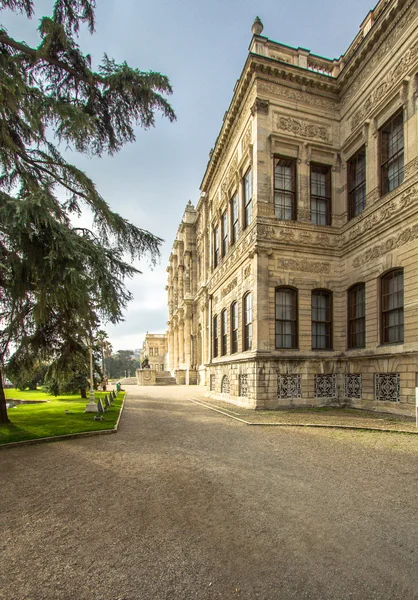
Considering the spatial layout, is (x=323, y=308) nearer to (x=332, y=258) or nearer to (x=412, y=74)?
(x=332, y=258)

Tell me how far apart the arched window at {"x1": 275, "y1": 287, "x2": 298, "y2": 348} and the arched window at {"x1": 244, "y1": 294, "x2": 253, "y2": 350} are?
1198 millimetres

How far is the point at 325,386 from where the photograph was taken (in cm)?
1498

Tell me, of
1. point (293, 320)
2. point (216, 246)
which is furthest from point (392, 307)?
point (216, 246)

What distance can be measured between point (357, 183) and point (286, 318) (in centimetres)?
713

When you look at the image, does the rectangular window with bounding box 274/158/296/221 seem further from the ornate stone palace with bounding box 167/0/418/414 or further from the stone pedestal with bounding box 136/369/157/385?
the stone pedestal with bounding box 136/369/157/385

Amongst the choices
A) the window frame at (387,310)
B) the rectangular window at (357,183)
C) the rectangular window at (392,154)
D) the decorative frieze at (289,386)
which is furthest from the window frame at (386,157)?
the decorative frieze at (289,386)

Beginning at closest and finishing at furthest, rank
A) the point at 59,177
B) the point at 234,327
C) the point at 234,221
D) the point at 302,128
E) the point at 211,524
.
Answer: the point at 211,524
the point at 59,177
the point at 302,128
the point at 234,327
the point at 234,221

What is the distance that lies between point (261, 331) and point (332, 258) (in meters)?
5.09

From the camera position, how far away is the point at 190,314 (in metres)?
41.6

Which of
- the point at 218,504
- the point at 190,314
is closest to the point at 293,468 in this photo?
the point at 218,504

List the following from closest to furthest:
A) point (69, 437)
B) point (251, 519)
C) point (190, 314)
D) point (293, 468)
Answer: point (251, 519) → point (293, 468) → point (69, 437) → point (190, 314)

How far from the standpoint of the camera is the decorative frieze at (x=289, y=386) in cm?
1434

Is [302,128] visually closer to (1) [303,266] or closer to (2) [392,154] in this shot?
(2) [392,154]

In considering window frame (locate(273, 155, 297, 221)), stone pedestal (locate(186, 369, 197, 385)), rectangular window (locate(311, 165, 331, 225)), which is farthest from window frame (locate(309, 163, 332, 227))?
stone pedestal (locate(186, 369, 197, 385))
